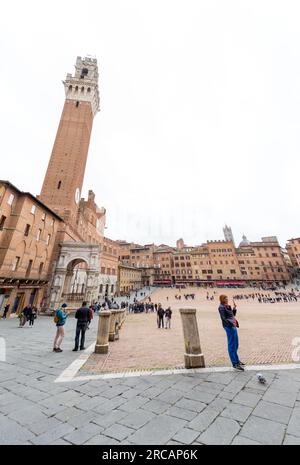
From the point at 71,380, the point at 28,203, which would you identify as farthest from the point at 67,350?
the point at 28,203

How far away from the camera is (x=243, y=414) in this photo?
2.52 m

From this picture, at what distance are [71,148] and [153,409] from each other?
36.2 m

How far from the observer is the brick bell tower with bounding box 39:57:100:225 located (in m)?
28.6

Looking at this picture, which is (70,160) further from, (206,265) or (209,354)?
(206,265)

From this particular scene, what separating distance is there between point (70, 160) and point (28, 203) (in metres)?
15.3

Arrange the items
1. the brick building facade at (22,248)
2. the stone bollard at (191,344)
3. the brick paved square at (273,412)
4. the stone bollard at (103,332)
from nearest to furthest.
A: the brick paved square at (273,412)
the stone bollard at (191,344)
the stone bollard at (103,332)
the brick building facade at (22,248)

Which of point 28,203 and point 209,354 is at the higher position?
point 28,203

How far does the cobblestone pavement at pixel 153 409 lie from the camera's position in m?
2.12

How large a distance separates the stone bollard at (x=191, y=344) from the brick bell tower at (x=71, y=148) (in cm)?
2576

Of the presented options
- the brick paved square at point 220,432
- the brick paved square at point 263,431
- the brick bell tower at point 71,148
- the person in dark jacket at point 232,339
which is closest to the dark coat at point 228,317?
the person in dark jacket at point 232,339

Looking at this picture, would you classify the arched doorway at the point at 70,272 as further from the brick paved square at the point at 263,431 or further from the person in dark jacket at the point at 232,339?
the brick paved square at the point at 263,431

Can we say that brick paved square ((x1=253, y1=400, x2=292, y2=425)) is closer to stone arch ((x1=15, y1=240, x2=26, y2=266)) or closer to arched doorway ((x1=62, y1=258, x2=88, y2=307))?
stone arch ((x1=15, y1=240, x2=26, y2=266))
